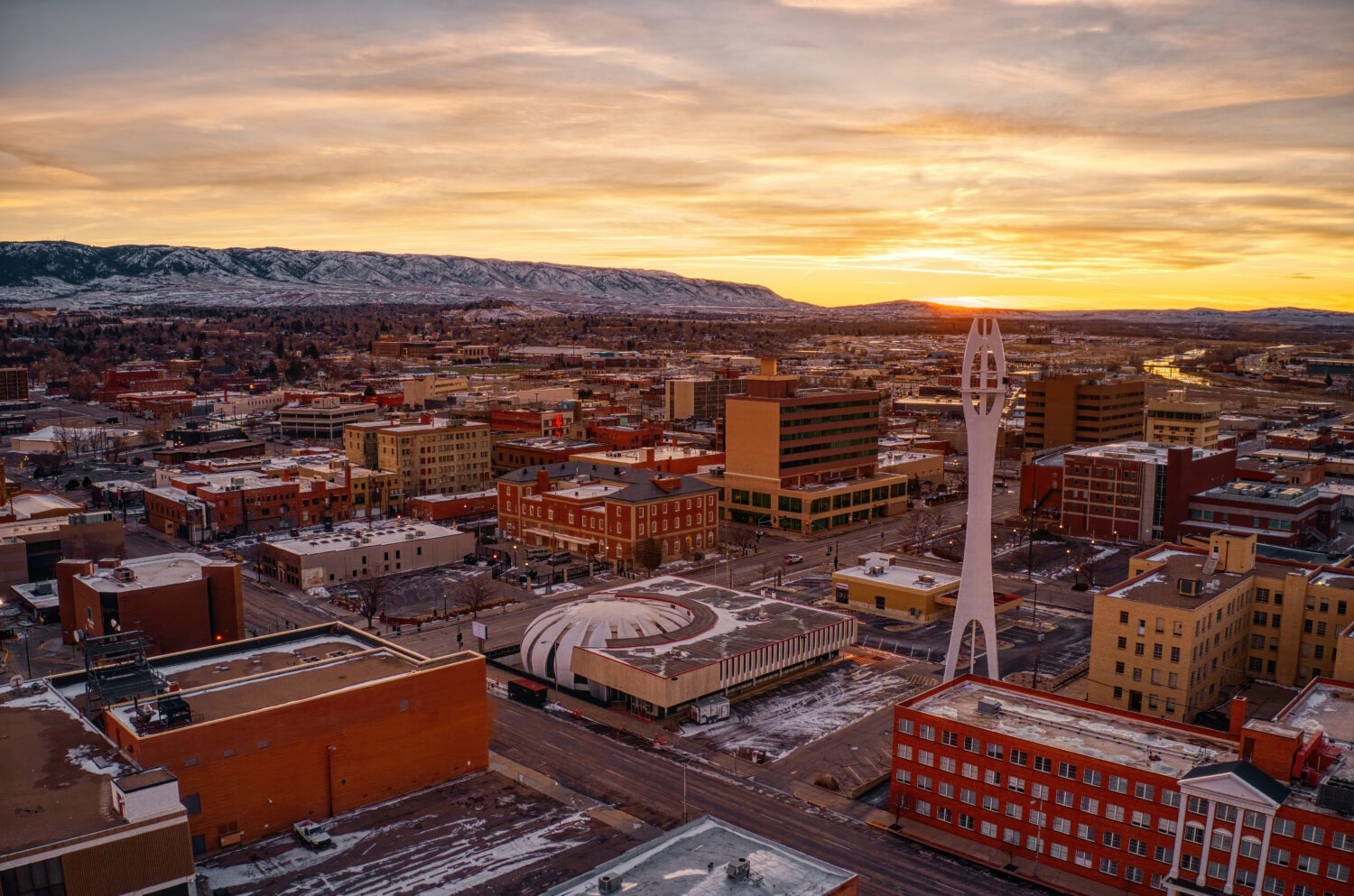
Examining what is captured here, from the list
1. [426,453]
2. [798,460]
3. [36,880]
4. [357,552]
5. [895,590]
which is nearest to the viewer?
[36,880]

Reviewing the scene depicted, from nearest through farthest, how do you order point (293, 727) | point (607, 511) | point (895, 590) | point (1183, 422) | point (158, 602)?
point (293, 727)
point (158, 602)
point (895, 590)
point (607, 511)
point (1183, 422)

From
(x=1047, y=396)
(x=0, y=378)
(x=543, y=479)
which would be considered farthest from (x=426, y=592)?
(x=0, y=378)

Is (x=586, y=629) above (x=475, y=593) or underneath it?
above

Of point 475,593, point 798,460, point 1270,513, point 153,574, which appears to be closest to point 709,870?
point 475,593

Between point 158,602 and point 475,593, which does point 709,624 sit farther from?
point 158,602

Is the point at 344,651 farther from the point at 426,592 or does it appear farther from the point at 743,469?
the point at 743,469

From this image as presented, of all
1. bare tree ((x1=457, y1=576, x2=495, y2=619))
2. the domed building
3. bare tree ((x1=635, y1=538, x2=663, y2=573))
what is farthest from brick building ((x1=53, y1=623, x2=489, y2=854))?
bare tree ((x1=635, y1=538, x2=663, y2=573))

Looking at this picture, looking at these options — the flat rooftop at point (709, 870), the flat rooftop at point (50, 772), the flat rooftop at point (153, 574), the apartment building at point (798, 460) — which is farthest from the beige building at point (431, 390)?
the flat rooftop at point (709, 870)
